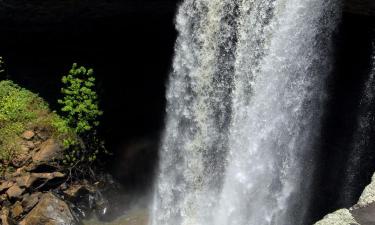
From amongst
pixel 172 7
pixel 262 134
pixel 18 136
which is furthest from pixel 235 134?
pixel 18 136

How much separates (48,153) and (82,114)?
1251 mm

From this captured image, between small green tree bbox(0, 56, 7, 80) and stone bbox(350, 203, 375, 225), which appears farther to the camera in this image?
small green tree bbox(0, 56, 7, 80)

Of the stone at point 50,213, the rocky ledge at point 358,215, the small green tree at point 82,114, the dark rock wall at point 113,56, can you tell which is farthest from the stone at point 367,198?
the small green tree at point 82,114

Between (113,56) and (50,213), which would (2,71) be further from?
(50,213)

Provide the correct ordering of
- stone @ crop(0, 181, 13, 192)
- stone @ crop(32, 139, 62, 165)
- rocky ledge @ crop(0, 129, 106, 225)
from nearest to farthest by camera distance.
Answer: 1. rocky ledge @ crop(0, 129, 106, 225)
2. stone @ crop(0, 181, 13, 192)
3. stone @ crop(32, 139, 62, 165)

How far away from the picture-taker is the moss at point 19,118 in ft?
37.7

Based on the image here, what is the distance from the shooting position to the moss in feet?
37.7

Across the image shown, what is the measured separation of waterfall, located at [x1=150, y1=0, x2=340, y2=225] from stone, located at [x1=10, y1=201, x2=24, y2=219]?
3.32 m

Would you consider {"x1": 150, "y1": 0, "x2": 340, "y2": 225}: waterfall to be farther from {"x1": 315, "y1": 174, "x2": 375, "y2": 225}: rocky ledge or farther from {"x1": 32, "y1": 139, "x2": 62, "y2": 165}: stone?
{"x1": 32, "y1": 139, "x2": 62, "y2": 165}: stone

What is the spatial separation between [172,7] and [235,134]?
164 inches

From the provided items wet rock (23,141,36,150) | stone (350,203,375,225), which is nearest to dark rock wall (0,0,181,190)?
wet rock (23,141,36,150)

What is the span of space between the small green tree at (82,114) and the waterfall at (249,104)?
232 cm

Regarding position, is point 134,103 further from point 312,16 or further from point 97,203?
point 312,16

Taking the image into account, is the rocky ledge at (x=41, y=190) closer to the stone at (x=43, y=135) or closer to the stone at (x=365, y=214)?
the stone at (x=43, y=135)
